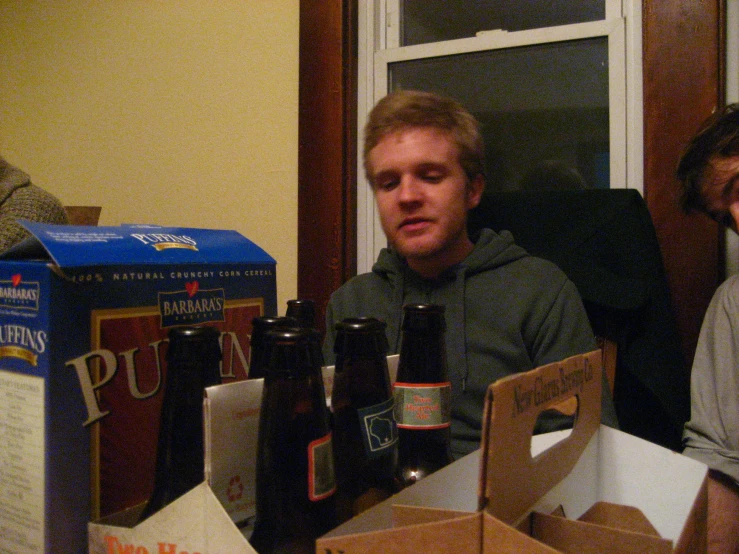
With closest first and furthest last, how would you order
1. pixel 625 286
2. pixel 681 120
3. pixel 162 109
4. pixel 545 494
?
pixel 545 494, pixel 625 286, pixel 681 120, pixel 162 109

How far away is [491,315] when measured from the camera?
3.23ft

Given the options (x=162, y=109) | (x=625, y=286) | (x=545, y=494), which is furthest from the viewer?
(x=162, y=109)

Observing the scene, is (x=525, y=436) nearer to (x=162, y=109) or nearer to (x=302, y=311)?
(x=302, y=311)

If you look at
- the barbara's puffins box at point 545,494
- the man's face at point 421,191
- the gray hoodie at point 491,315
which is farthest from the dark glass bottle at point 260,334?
the man's face at point 421,191

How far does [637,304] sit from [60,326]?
3.11 feet

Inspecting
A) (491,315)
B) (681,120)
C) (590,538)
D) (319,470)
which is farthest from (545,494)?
(681,120)

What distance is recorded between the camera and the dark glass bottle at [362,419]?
0.46 metres

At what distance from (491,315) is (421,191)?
0.25 meters

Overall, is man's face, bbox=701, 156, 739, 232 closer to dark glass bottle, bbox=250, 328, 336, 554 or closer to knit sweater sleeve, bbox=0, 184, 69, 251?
dark glass bottle, bbox=250, 328, 336, 554

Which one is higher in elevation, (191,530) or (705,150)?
(705,150)

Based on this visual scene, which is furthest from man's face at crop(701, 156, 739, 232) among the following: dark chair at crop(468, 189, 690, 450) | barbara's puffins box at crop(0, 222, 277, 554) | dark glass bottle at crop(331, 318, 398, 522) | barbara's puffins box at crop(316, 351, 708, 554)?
barbara's puffins box at crop(0, 222, 277, 554)

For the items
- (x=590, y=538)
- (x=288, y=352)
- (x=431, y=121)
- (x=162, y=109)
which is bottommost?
(x=590, y=538)

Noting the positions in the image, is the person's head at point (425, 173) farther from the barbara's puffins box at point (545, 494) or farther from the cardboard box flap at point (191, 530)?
the cardboard box flap at point (191, 530)

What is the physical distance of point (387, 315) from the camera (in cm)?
106
